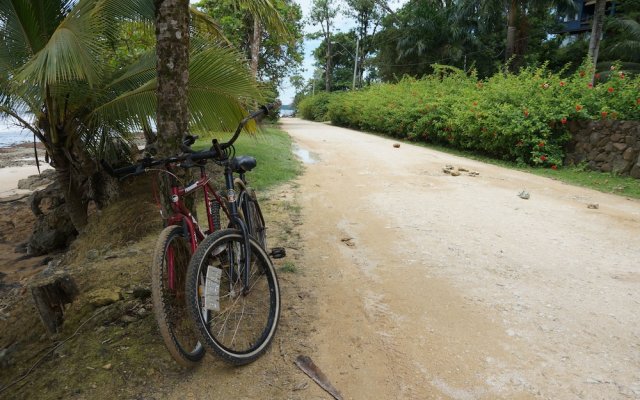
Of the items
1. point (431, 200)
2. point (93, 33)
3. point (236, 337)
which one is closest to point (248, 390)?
point (236, 337)

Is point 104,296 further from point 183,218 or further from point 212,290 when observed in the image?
point 212,290

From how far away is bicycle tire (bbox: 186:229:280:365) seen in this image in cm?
216

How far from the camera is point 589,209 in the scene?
6.16 metres

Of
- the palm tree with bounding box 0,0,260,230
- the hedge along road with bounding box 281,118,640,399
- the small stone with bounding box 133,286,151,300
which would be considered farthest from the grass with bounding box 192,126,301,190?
the small stone with bounding box 133,286,151,300

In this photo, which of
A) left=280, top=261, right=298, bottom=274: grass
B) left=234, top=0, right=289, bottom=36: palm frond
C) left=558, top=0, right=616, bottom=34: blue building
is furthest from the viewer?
left=558, top=0, right=616, bottom=34: blue building

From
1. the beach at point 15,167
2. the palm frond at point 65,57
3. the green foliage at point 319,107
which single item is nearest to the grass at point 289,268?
the palm frond at point 65,57

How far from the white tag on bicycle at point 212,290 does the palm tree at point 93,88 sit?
8.57 feet

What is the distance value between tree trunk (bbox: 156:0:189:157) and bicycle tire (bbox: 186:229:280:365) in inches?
32.3

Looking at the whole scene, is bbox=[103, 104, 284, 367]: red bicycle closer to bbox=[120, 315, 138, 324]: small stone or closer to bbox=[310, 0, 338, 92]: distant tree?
bbox=[120, 315, 138, 324]: small stone

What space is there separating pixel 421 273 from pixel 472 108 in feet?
29.3

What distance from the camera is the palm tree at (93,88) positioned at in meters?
4.39

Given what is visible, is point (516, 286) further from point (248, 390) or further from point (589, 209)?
point (589, 209)

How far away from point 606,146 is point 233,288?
9553mm

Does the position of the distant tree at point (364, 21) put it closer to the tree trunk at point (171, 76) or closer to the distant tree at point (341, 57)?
the distant tree at point (341, 57)
